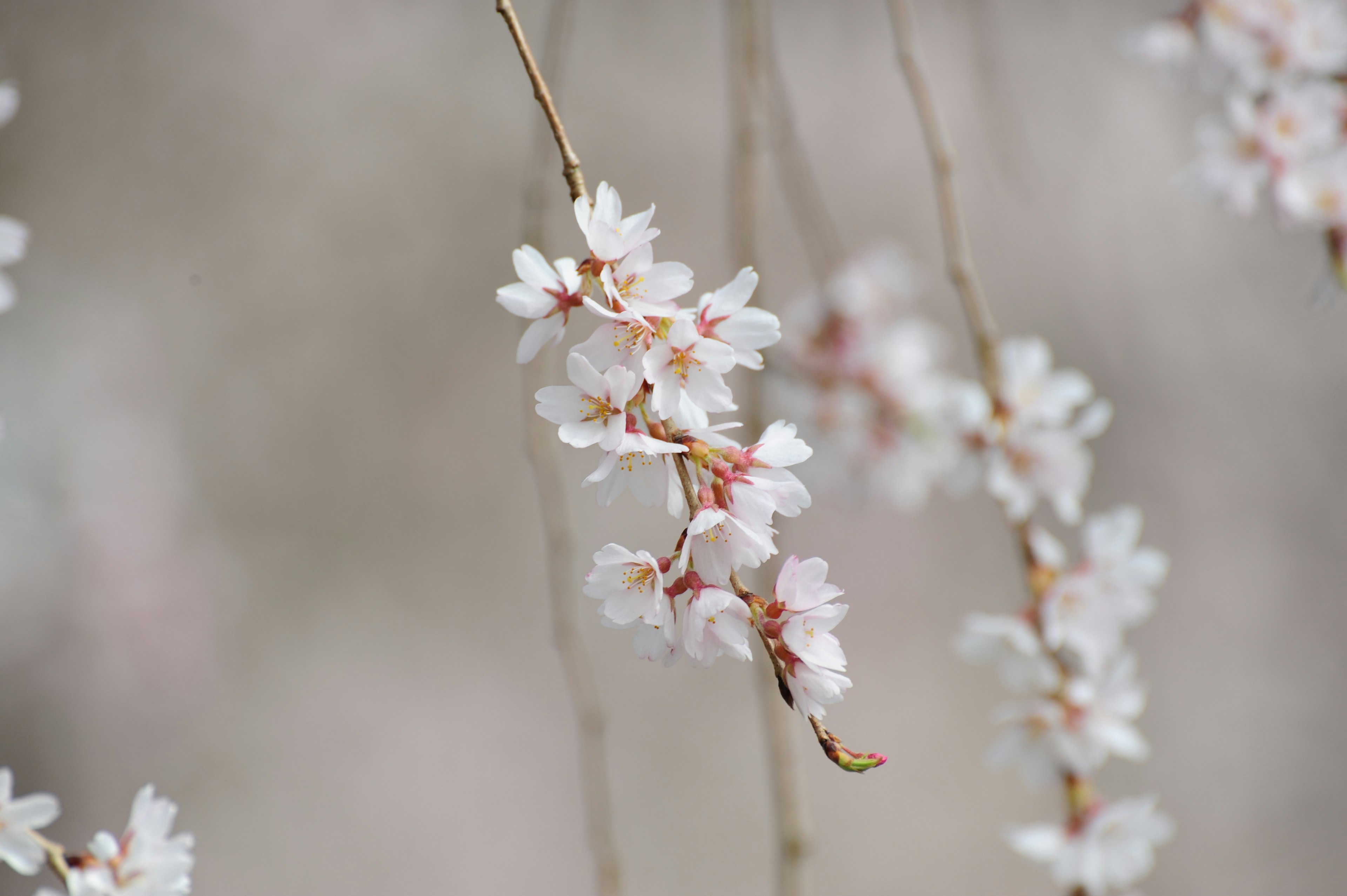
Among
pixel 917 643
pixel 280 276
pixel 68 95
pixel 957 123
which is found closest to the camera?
pixel 68 95

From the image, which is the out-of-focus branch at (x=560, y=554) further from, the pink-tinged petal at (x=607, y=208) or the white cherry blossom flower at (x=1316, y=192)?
the white cherry blossom flower at (x=1316, y=192)

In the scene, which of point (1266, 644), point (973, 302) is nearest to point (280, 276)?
point (973, 302)

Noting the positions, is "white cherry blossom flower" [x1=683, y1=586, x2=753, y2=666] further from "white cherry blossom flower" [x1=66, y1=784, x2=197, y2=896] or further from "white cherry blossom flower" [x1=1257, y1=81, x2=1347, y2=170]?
"white cherry blossom flower" [x1=1257, y1=81, x2=1347, y2=170]

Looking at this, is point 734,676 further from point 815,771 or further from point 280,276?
point 280,276

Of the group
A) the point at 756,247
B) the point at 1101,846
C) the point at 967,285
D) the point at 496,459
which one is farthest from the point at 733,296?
the point at 496,459

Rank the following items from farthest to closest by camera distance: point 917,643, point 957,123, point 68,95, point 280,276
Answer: point 957,123 → point 917,643 → point 280,276 → point 68,95

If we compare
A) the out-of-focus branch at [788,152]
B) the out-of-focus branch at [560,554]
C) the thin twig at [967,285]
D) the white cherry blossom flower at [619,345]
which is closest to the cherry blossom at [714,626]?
the white cherry blossom flower at [619,345]

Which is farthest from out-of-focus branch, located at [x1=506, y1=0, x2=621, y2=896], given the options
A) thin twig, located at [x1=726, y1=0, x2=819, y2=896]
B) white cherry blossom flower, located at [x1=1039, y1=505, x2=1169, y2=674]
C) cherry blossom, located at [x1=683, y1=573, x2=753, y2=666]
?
white cherry blossom flower, located at [x1=1039, y1=505, x2=1169, y2=674]
